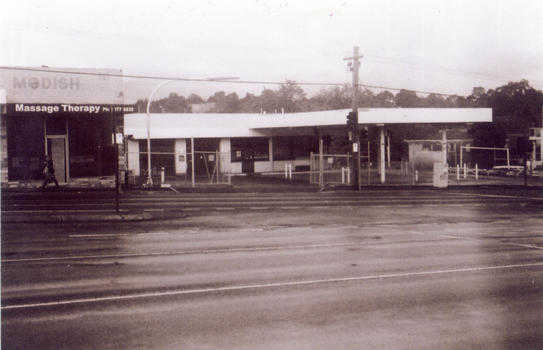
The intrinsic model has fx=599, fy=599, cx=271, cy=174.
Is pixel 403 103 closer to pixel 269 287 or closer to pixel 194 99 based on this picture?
pixel 194 99

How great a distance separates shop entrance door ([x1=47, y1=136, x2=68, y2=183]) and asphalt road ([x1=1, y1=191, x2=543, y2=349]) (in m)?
17.7

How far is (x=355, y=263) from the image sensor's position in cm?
1120

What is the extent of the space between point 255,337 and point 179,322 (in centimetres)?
107

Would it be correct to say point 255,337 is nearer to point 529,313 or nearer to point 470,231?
point 529,313

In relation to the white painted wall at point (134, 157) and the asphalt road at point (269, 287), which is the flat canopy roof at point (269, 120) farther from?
the asphalt road at point (269, 287)

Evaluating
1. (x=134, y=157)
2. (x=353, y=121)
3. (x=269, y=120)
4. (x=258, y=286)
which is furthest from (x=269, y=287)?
(x=269, y=120)

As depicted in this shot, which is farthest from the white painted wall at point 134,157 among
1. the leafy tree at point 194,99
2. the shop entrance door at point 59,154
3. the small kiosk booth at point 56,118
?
the leafy tree at point 194,99

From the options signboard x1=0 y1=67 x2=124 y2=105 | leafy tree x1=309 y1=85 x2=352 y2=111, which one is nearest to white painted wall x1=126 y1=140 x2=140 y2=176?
signboard x1=0 y1=67 x2=124 y2=105

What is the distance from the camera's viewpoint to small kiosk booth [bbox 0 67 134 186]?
31.5 meters

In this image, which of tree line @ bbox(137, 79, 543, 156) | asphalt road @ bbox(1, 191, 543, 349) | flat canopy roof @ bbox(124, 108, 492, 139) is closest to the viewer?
asphalt road @ bbox(1, 191, 543, 349)

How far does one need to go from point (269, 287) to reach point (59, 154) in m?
27.3

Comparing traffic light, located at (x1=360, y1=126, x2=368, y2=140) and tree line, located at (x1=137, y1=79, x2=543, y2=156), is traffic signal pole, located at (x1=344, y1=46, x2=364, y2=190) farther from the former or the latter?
tree line, located at (x1=137, y1=79, x2=543, y2=156)

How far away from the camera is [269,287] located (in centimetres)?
905

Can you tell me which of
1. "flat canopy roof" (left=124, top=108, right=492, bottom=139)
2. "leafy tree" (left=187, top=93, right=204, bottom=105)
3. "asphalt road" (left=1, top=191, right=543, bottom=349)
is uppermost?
"leafy tree" (left=187, top=93, right=204, bottom=105)
